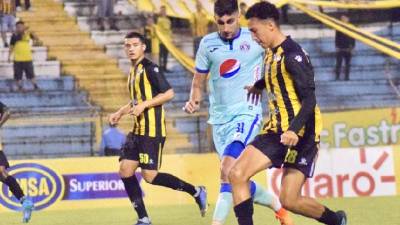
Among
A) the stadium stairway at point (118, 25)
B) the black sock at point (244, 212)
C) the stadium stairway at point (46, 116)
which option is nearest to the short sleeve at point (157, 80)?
the black sock at point (244, 212)

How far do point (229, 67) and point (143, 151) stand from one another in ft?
6.09

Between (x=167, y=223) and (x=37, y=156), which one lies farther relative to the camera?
(x=37, y=156)

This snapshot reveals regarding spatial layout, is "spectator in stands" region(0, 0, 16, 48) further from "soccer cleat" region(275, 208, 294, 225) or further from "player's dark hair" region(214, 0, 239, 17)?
"soccer cleat" region(275, 208, 294, 225)

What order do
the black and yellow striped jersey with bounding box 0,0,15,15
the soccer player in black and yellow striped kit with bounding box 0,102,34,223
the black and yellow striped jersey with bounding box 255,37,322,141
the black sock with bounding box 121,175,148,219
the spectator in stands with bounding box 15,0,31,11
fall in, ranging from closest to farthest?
the black and yellow striped jersey with bounding box 255,37,322,141 → the black sock with bounding box 121,175,148,219 → the soccer player in black and yellow striped kit with bounding box 0,102,34,223 → the black and yellow striped jersey with bounding box 0,0,15,15 → the spectator in stands with bounding box 15,0,31,11

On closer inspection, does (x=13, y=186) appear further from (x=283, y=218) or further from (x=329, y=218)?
(x=329, y=218)

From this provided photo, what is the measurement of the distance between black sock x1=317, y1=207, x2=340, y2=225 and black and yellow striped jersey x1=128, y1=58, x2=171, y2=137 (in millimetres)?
3171

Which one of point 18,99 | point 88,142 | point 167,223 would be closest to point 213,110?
point 167,223

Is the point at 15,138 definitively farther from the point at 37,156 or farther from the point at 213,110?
the point at 213,110

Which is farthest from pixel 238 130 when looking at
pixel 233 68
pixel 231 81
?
pixel 233 68

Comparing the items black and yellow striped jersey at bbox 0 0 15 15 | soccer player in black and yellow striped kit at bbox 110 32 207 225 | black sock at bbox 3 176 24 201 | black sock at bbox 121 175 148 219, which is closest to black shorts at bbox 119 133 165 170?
soccer player in black and yellow striped kit at bbox 110 32 207 225

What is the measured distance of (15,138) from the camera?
62.4 feet

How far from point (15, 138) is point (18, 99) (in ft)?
5.89

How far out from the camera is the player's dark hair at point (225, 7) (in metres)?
9.10

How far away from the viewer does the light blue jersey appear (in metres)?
9.44
